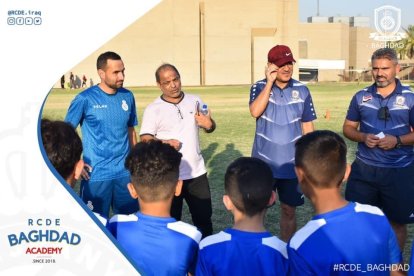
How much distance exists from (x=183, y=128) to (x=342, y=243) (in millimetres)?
2392

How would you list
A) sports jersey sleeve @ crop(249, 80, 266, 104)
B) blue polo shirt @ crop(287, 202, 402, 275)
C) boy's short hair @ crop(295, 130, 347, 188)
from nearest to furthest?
blue polo shirt @ crop(287, 202, 402, 275), boy's short hair @ crop(295, 130, 347, 188), sports jersey sleeve @ crop(249, 80, 266, 104)

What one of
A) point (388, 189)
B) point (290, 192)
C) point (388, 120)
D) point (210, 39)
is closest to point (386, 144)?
point (388, 120)

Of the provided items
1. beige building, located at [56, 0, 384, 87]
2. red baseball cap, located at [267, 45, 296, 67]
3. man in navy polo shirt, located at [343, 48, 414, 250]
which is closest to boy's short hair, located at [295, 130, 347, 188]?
man in navy polo shirt, located at [343, 48, 414, 250]

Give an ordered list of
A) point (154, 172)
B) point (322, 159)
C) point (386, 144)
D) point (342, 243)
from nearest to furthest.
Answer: point (342, 243)
point (322, 159)
point (154, 172)
point (386, 144)

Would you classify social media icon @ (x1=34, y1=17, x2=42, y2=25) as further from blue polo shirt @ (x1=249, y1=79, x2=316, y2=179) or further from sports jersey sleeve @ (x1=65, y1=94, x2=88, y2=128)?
blue polo shirt @ (x1=249, y1=79, x2=316, y2=179)

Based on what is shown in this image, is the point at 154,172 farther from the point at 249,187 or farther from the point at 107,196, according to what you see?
the point at 107,196

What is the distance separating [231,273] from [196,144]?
2.31m

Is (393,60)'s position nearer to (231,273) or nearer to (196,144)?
(196,144)

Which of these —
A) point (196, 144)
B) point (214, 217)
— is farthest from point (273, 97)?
point (214, 217)

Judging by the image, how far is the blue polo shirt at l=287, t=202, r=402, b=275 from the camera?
2129 millimetres

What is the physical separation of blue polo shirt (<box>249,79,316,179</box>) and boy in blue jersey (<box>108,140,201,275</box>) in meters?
1.92

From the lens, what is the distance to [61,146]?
7.97ft

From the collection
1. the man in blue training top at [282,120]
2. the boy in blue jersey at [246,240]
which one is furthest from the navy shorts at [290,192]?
the boy in blue jersey at [246,240]

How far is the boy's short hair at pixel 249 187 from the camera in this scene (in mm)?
2373
